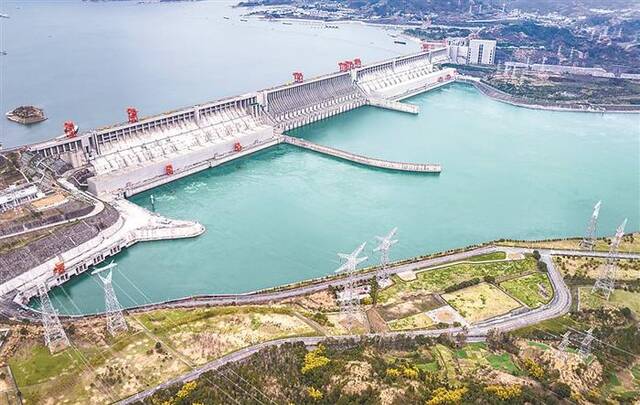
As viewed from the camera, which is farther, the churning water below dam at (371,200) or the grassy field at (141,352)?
the churning water below dam at (371,200)

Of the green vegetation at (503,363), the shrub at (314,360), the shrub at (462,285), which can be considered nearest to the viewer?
the shrub at (314,360)

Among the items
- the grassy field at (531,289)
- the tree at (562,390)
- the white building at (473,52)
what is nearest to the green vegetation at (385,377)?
the tree at (562,390)

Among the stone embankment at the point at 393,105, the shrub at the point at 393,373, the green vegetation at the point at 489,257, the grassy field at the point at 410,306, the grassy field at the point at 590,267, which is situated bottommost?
the grassy field at the point at 410,306

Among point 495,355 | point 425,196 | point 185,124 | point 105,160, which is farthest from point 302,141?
point 495,355

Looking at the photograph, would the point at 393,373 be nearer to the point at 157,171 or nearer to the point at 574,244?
the point at 574,244

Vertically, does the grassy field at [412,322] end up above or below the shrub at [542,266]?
below

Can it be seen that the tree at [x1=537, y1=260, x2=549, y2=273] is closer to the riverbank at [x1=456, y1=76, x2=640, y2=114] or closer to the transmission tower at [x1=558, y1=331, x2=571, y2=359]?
the transmission tower at [x1=558, y1=331, x2=571, y2=359]

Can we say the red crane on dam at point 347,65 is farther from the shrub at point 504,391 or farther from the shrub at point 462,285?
the shrub at point 504,391

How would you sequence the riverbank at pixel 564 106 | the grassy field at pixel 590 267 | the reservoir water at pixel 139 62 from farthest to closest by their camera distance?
the riverbank at pixel 564 106 → the reservoir water at pixel 139 62 → the grassy field at pixel 590 267
